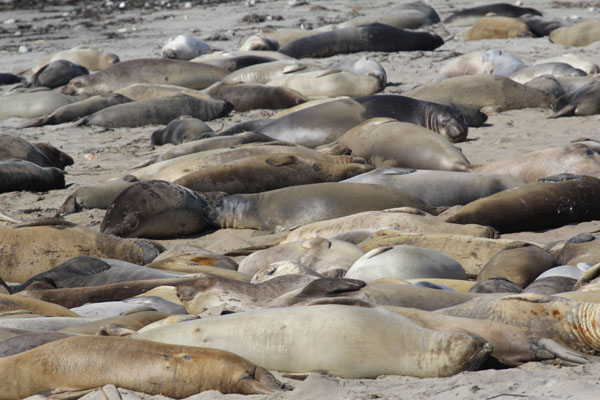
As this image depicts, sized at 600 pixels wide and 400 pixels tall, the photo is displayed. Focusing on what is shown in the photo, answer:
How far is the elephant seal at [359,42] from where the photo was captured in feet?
39.6

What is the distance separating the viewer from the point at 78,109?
361 inches

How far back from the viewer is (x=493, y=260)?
13.0ft

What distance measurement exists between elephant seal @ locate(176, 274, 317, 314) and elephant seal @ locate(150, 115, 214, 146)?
4.07 m

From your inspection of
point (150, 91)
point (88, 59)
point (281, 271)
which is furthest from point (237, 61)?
point (281, 271)

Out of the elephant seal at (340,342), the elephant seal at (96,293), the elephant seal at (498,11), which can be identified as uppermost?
the elephant seal at (340,342)

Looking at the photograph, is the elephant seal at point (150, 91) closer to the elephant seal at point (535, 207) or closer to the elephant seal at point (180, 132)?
the elephant seal at point (180, 132)

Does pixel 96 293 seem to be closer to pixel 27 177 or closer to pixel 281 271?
pixel 281 271

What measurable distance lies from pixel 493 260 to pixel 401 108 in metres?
3.70

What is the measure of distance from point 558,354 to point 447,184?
307 cm

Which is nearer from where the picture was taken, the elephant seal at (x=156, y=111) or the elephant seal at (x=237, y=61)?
the elephant seal at (x=156, y=111)

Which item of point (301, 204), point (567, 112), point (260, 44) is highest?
point (301, 204)

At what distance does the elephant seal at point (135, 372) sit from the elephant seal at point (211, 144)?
4.56m

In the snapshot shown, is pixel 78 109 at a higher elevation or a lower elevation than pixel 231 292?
lower

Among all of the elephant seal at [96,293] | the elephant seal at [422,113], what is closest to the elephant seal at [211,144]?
the elephant seal at [422,113]
